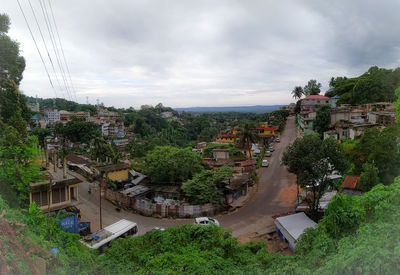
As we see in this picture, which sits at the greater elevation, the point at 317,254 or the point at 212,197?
the point at 317,254

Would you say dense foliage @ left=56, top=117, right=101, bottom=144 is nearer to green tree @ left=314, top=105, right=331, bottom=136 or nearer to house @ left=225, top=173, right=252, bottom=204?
house @ left=225, top=173, right=252, bottom=204

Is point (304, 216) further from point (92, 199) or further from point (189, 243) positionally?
point (92, 199)

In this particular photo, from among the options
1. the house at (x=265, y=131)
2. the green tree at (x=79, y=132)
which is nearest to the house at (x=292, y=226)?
the house at (x=265, y=131)

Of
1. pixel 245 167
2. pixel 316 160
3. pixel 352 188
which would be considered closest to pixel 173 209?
pixel 316 160

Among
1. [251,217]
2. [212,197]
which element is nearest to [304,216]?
[251,217]

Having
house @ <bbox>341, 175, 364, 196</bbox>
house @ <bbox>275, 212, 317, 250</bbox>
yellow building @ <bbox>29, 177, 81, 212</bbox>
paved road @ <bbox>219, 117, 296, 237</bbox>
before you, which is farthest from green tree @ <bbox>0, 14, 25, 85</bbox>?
house @ <bbox>341, 175, 364, 196</bbox>
